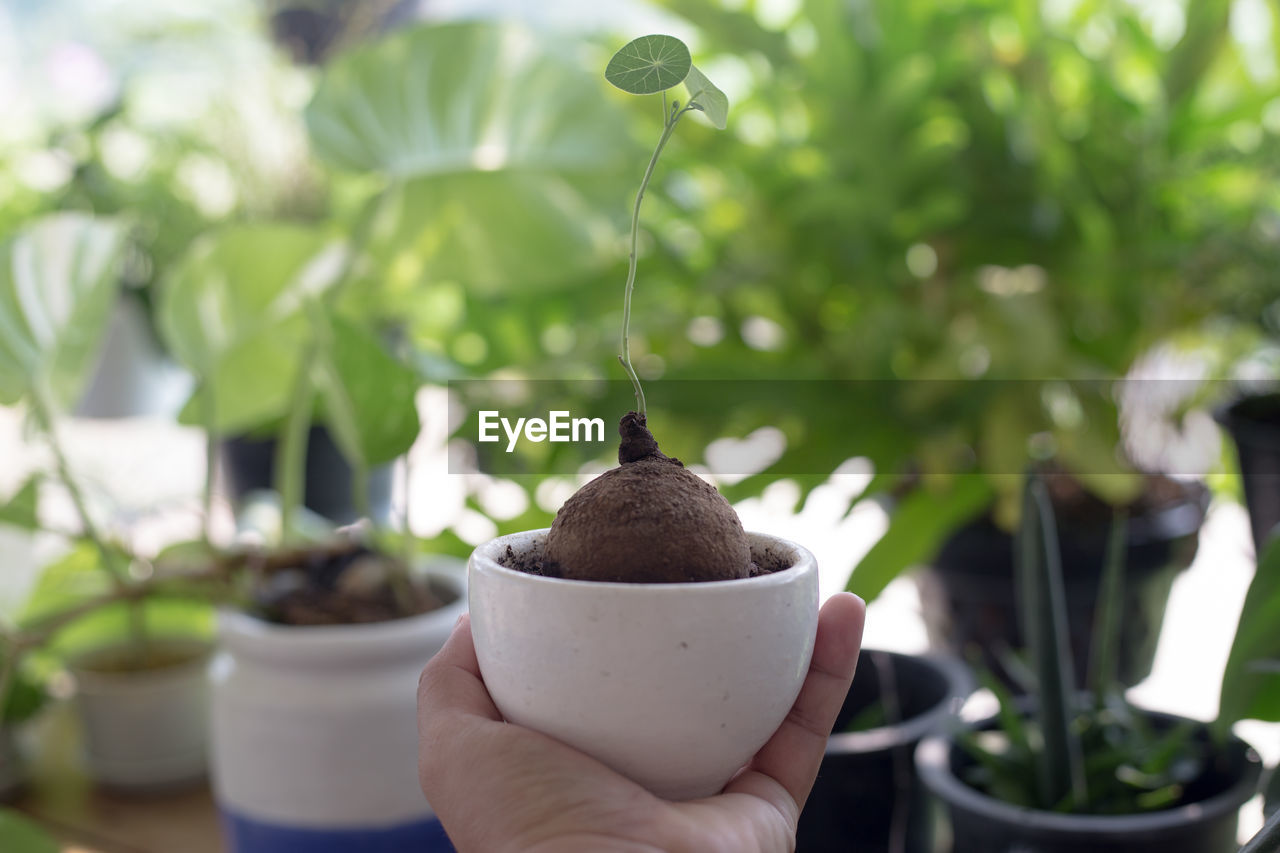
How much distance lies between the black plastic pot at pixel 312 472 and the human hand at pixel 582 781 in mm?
716

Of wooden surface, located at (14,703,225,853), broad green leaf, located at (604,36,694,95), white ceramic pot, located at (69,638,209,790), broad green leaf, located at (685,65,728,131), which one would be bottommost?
wooden surface, located at (14,703,225,853)

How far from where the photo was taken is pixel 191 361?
1.73ft

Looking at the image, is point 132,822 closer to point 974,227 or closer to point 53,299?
point 53,299

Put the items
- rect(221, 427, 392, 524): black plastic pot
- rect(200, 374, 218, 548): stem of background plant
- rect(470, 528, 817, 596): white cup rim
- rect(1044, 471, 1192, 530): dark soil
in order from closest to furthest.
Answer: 1. rect(470, 528, 817, 596): white cup rim
2. rect(200, 374, 218, 548): stem of background plant
3. rect(1044, 471, 1192, 530): dark soil
4. rect(221, 427, 392, 524): black plastic pot

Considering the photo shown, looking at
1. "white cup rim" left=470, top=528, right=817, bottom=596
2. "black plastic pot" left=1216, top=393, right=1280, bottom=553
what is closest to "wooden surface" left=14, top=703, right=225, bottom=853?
"white cup rim" left=470, top=528, right=817, bottom=596

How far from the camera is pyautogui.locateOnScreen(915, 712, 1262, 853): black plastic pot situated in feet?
1.07

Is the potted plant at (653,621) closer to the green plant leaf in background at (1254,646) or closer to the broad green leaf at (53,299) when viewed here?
the green plant leaf in background at (1254,646)

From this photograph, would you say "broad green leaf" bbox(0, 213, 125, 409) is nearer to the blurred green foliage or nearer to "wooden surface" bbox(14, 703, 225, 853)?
the blurred green foliage

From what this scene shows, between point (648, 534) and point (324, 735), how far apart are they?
24 centimetres

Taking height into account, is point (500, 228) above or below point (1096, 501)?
above

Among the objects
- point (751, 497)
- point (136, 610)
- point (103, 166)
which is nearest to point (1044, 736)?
point (751, 497)

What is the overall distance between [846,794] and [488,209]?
0.38m

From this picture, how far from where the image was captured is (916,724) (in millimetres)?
364

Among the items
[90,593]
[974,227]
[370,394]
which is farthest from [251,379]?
[974,227]
